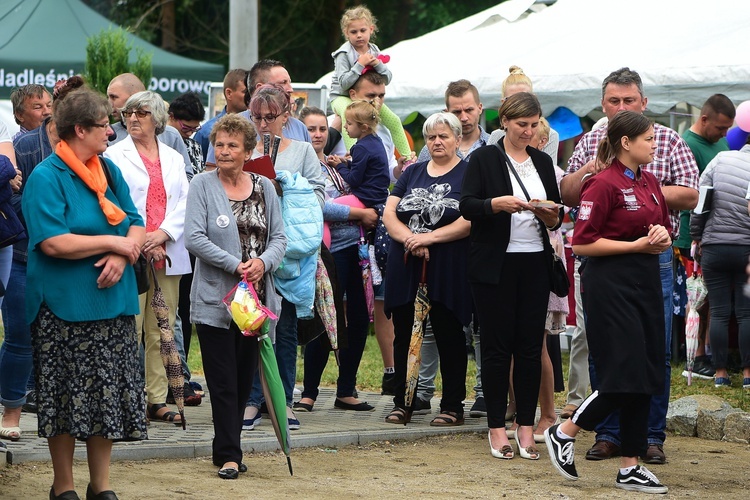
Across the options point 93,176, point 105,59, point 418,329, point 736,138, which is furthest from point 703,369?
point 105,59

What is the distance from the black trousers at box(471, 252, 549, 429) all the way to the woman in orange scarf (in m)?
2.28

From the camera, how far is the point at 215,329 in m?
6.30

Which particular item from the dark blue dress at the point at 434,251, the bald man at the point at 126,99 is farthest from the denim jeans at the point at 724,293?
the bald man at the point at 126,99

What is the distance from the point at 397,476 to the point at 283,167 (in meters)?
2.14

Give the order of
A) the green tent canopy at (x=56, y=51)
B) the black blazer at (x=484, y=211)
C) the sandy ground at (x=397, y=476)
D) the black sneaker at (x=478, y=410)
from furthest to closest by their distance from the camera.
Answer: the green tent canopy at (x=56, y=51), the black sneaker at (x=478, y=410), the black blazer at (x=484, y=211), the sandy ground at (x=397, y=476)

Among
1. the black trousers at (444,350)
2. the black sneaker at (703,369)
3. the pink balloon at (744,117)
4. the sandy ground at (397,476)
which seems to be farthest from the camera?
the black sneaker at (703,369)

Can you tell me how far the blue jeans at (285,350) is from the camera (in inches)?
294

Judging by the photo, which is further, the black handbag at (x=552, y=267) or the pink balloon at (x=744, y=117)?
the pink balloon at (x=744, y=117)

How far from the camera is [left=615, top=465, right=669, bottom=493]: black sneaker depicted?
614cm

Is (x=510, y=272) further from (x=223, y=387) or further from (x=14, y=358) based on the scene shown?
(x=14, y=358)

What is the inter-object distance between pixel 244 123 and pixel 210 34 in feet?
72.5

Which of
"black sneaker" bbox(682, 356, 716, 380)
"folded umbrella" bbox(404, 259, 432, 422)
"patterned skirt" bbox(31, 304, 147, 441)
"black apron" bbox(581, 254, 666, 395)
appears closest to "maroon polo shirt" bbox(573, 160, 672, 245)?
"black apron" bbox(581, 254, 666, 395)

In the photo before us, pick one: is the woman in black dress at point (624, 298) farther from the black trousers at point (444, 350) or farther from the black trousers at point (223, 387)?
the black trousers at point (223, 387)

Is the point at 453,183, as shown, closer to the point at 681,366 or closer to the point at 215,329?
the point at 215,329
